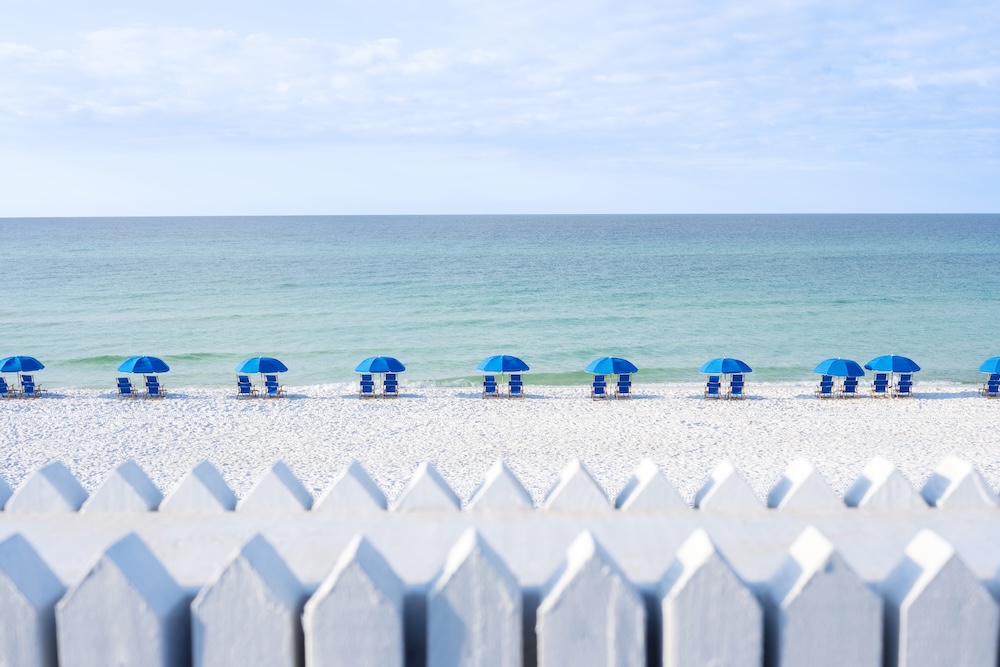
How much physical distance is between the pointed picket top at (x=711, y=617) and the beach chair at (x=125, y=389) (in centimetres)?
2190

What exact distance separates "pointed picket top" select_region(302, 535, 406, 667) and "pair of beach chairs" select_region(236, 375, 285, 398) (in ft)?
64.6

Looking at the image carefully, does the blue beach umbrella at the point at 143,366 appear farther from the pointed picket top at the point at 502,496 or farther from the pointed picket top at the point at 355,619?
the pointed picket top at the point at 355,619

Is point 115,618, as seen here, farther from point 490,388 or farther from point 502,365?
point 490,388

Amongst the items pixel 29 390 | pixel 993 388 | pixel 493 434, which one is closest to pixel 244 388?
pixel 29 390

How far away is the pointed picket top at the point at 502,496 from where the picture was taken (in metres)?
4.57

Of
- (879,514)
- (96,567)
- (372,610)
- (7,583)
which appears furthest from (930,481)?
(7,583)

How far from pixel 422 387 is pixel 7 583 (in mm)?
21884

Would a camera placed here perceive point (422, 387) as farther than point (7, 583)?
Yes

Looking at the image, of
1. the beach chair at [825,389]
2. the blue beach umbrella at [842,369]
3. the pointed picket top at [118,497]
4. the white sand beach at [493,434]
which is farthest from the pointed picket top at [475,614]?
the beach chair at [825,389]

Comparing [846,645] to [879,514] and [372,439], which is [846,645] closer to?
[879,514]

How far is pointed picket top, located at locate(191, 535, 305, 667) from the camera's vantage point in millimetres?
2988

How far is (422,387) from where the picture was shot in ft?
81.5

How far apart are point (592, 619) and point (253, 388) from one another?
20696 mm

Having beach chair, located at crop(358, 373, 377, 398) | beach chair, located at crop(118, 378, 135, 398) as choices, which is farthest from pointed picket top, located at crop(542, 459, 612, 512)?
beach chair, located at crop(118, 378, 135, 398)
